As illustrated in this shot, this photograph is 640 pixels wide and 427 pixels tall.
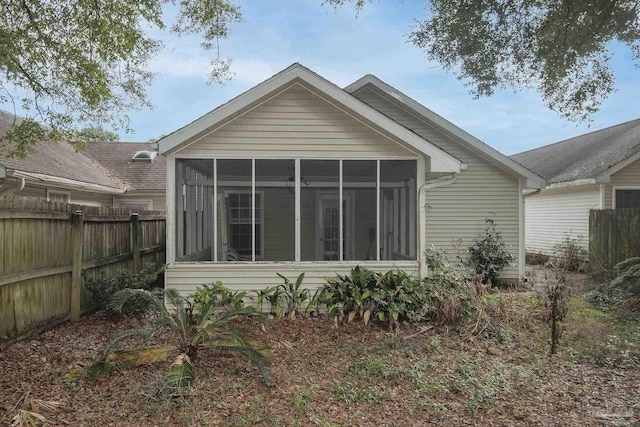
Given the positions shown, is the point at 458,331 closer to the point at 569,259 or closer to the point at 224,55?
Result: the point at 224,55

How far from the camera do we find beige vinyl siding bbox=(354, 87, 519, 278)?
36.4 feet

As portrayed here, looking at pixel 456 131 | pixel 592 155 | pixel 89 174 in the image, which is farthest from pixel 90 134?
pixel 592 155

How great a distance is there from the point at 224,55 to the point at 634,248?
10361mm

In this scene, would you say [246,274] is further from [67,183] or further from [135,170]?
[135,170]

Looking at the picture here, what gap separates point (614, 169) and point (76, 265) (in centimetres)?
1355

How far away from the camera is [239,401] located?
4.19 m

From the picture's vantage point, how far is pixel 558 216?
15.5 meters

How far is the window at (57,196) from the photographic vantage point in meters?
12.3

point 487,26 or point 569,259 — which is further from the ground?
point 487,26

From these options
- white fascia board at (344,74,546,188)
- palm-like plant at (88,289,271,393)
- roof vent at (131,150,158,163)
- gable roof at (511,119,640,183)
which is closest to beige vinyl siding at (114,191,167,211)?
roof vent at (131,150,158,163)

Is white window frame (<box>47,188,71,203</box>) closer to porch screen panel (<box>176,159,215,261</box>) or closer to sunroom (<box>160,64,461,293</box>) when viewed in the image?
porch screen panel (<box>176,159,215,261</box>)

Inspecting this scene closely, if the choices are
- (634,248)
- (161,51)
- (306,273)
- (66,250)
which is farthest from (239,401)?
(634,248)

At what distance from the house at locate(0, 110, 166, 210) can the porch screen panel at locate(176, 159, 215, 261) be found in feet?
14.5

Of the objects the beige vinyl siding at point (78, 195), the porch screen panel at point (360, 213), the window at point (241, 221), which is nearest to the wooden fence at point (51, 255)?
the window at point (241, 221)
